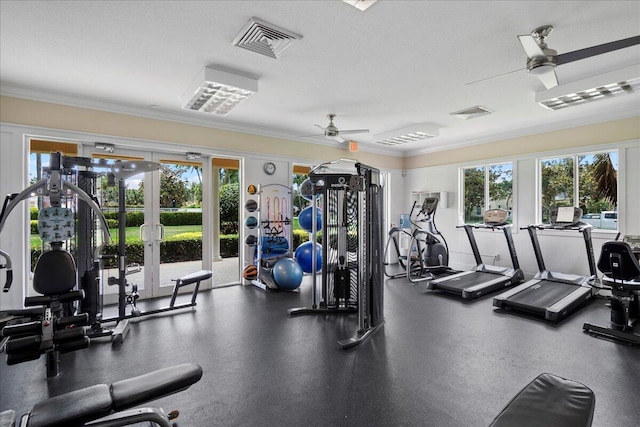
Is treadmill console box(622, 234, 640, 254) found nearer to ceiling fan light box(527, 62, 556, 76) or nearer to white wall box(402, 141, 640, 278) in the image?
white wall box(402, 141, 640, 278)

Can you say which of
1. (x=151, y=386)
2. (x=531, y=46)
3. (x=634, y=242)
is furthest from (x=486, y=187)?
(x=151, y=386)

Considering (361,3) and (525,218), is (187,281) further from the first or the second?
(525,218)

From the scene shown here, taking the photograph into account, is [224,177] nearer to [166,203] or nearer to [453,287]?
[166,203]

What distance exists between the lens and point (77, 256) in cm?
358

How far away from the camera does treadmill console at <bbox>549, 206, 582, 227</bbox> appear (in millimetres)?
5160

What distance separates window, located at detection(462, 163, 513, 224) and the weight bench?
6.76 meters

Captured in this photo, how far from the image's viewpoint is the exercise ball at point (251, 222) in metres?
5.91

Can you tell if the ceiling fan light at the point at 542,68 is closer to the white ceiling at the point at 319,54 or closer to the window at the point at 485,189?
the white ceiling at the point at 319,54

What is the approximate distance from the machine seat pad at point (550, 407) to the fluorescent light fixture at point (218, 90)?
371 cm

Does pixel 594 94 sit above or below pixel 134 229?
above

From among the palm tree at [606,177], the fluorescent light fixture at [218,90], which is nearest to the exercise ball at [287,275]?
the fluorescent light fixture at [218,90]

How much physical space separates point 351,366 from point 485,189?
18.5 feet

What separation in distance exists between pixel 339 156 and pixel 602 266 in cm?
494

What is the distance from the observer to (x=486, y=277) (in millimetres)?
5898
